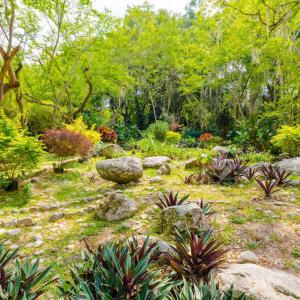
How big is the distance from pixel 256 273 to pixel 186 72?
70.8ft

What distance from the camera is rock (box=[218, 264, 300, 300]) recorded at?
229cm

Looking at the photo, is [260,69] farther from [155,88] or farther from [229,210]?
[229,210]

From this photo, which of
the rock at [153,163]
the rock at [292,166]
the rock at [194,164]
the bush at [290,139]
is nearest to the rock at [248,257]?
the rock at [292,166]

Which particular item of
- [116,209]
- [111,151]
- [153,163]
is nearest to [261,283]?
[116,209]

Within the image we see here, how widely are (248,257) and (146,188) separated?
3608 mm

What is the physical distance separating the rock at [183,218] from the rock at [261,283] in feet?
3.44

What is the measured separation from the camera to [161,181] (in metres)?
7.19

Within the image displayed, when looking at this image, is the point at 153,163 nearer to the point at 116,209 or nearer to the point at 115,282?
the point at 116,209

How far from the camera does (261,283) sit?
2396 mm

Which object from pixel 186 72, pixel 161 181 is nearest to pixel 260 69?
pixel 186 72

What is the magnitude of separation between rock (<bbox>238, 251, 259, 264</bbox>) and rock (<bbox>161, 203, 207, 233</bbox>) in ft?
2.19

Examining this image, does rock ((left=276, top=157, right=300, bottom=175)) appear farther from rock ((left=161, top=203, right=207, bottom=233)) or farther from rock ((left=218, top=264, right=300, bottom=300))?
rock ((left=218, top=264, right=300, bottom=300))

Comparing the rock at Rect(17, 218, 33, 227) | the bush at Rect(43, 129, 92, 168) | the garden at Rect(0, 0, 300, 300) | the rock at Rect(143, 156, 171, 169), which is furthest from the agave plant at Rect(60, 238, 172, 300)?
the rock at Rect(143, 156, 171, 169)

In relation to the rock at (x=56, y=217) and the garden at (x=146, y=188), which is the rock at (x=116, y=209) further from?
the rock at (x=56, y=217)
